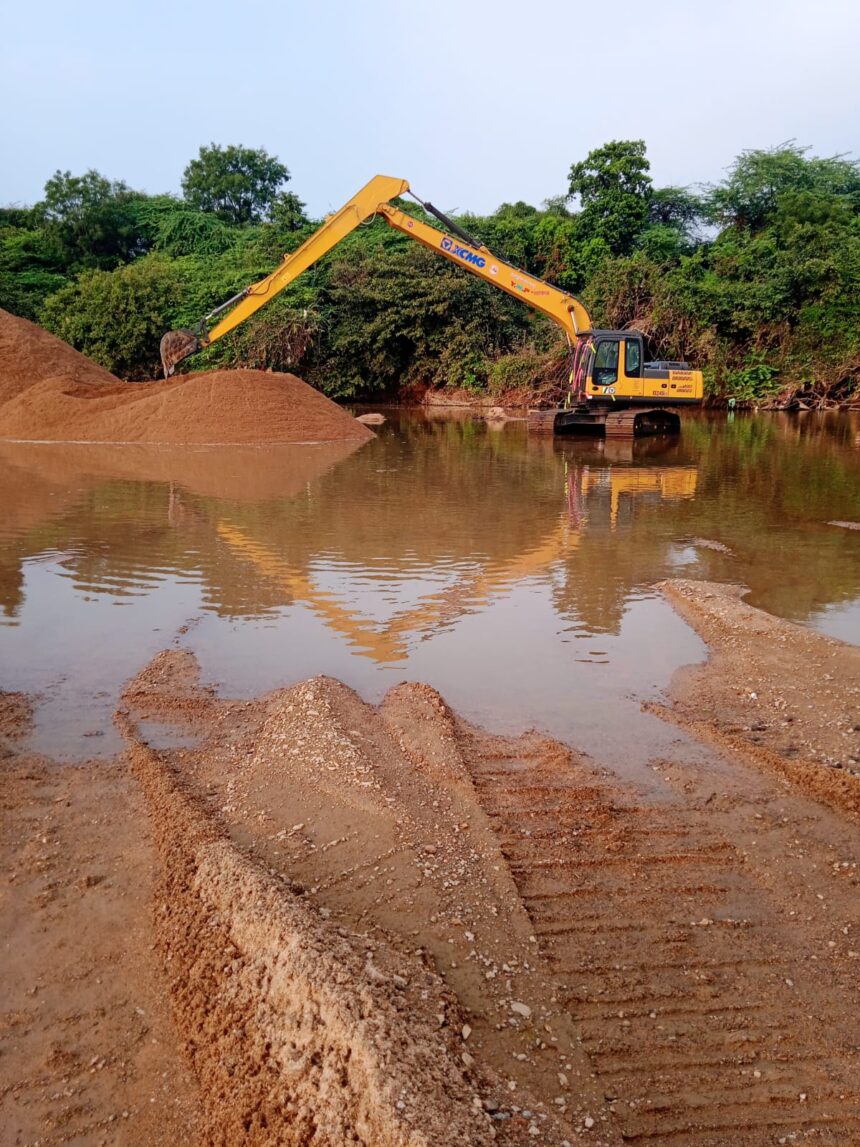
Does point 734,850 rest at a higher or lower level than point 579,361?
lower

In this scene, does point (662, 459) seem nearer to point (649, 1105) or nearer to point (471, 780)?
point (471, 780)

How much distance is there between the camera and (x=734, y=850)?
3.44 m

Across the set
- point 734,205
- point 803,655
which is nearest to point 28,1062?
point 803,655

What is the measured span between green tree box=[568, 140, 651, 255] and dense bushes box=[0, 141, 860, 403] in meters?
0.06

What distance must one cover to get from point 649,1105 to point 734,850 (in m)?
1.42

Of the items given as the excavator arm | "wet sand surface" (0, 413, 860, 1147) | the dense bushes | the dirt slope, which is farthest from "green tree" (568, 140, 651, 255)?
the dirt slope

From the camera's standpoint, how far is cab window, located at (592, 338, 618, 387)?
1945cm

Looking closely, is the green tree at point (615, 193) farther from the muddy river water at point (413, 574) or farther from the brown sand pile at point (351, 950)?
the brown sand pile at point (351, 950)

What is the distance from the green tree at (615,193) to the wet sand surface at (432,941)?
3533 centimetres

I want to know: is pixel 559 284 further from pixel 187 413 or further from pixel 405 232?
pixel 187 413

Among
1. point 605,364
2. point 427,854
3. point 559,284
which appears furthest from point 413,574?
point 559,284

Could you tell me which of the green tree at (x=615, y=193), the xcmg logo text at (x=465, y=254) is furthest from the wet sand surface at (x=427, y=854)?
the green tree at (x=615, y=193)

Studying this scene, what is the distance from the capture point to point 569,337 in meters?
21.0

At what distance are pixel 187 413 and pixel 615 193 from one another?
2474 centimetres
